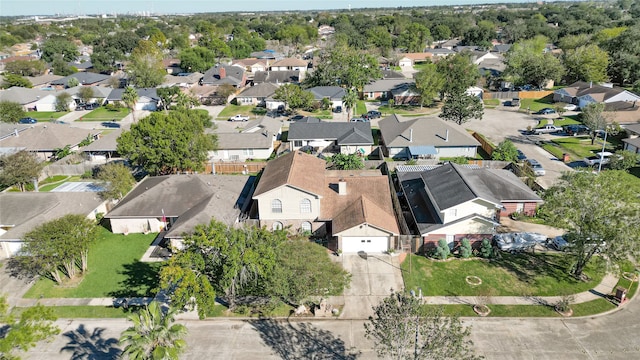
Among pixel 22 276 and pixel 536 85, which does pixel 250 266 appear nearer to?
pixel 22 276

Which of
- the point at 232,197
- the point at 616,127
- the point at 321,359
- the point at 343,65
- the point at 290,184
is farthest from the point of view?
the point at 343,65

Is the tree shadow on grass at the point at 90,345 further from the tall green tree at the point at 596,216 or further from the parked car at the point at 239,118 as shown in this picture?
the parked car at the point at 239,118

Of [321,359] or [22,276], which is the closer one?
[321,359]

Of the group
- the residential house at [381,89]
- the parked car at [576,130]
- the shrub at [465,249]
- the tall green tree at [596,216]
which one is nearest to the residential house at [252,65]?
the residential house at [381,89]

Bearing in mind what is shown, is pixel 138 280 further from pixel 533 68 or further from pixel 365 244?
pixel 533 68

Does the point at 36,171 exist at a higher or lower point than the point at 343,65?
lower

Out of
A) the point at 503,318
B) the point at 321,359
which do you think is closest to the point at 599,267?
the point at 503,318

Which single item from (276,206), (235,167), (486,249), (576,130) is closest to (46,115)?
(235,167)
